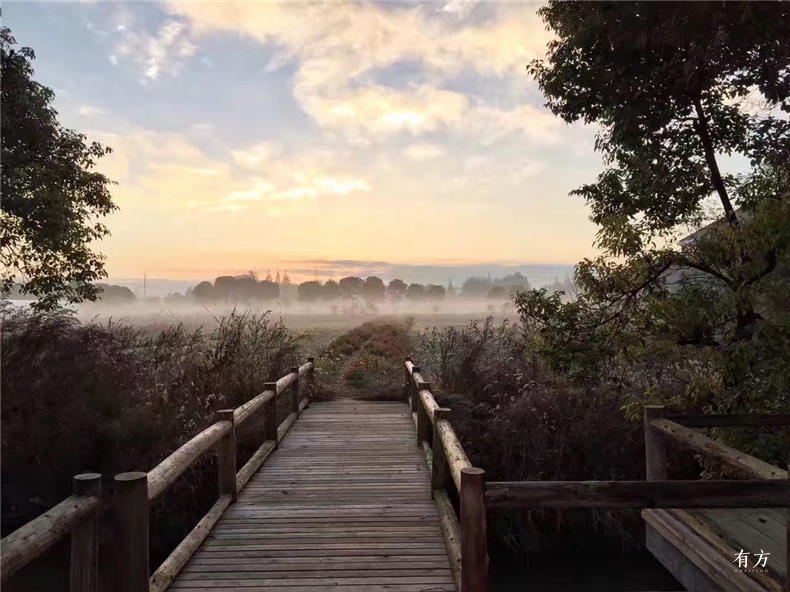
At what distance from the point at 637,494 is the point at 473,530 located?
89 centimetres

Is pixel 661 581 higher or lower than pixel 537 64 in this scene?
lower

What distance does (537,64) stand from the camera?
6074 mm

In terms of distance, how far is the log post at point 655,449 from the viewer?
5.76 m

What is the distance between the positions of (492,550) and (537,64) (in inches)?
292

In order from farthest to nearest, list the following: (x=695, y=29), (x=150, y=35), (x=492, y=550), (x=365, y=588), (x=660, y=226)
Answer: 1. (x=150, y=35)
2. (x=492, y=550)
3. (x=660, y=226)
4. (x=695, y=29)
5. (x=365, y=588)

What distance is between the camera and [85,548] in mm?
2637

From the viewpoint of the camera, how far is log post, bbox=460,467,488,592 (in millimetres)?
2756

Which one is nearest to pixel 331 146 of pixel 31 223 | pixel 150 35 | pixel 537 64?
pixel 150 35

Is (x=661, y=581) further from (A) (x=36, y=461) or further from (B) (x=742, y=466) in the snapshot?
(A) (x=36, y=461)

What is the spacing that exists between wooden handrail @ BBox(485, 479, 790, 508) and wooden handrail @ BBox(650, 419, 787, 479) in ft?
3.47

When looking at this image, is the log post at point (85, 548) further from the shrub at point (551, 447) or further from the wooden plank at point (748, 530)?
the shrub at point (551, 447)

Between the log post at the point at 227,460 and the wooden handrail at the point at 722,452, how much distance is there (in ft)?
15.2

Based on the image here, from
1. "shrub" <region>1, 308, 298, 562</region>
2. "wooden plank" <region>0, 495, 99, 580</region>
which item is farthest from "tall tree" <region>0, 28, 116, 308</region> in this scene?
"wooden plank" <region>0, 495, 99, 580</region>

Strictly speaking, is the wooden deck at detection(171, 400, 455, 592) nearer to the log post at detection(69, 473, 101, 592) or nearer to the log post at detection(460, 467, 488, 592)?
the log post at detection(460, 467, 488, 592)
